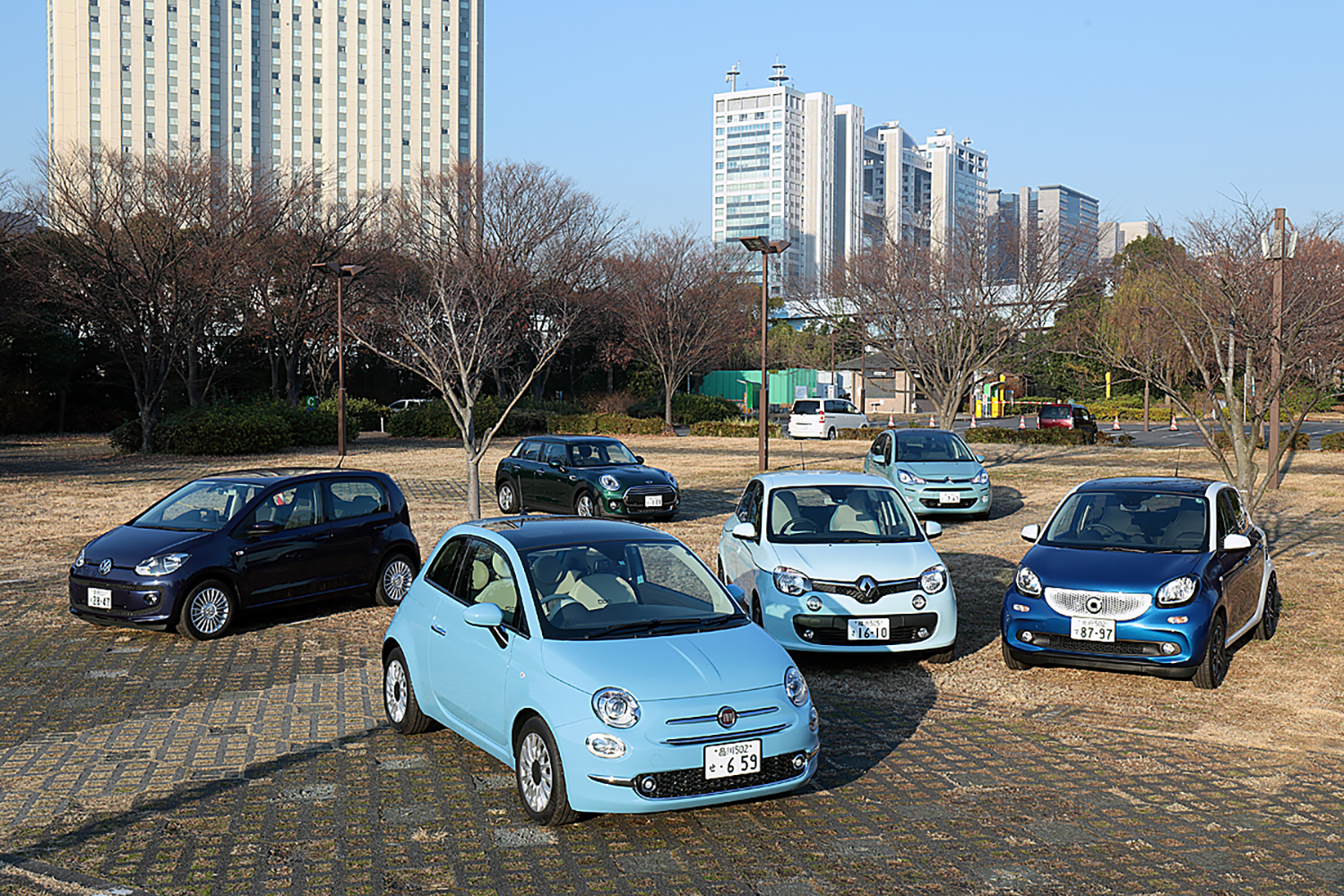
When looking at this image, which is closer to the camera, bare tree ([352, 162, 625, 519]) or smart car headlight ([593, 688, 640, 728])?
smart car headlight ([593, 688, 640, 728])

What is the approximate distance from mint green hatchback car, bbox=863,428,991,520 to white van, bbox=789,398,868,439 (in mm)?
24237

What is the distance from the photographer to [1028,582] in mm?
8664

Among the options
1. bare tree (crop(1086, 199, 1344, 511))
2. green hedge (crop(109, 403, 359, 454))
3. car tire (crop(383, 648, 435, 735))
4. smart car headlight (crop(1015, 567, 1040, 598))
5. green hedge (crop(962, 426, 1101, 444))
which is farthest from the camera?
green hedge (crop(962, 426, 1101, 444))

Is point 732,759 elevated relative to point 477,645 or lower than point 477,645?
lower

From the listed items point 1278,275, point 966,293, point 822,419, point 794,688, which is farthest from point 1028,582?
point 822,419

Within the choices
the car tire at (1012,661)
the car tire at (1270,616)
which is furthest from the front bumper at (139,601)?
the car tire at (1270,616)

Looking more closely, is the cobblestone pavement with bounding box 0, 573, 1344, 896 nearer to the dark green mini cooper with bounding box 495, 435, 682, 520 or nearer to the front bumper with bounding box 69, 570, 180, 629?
the front bumper with bounding box 69, 570, 180, 629

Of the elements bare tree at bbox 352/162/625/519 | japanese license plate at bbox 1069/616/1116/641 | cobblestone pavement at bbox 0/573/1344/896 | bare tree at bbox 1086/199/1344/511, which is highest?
bare tree at bbox 352/162/625/519

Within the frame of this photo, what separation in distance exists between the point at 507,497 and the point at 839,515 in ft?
37.1

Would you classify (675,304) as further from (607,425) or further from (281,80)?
(281,80)

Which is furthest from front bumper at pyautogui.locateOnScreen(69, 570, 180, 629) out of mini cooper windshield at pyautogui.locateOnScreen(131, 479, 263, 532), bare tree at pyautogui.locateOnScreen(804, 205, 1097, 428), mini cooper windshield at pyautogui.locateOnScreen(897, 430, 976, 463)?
bare tree at pyautogui.locateOnScreen(804, 205, 1097, 428)

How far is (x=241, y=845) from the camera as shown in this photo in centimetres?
543

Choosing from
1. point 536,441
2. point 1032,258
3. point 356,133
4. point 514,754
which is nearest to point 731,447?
point 1032,258

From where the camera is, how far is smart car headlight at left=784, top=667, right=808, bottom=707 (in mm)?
5672
